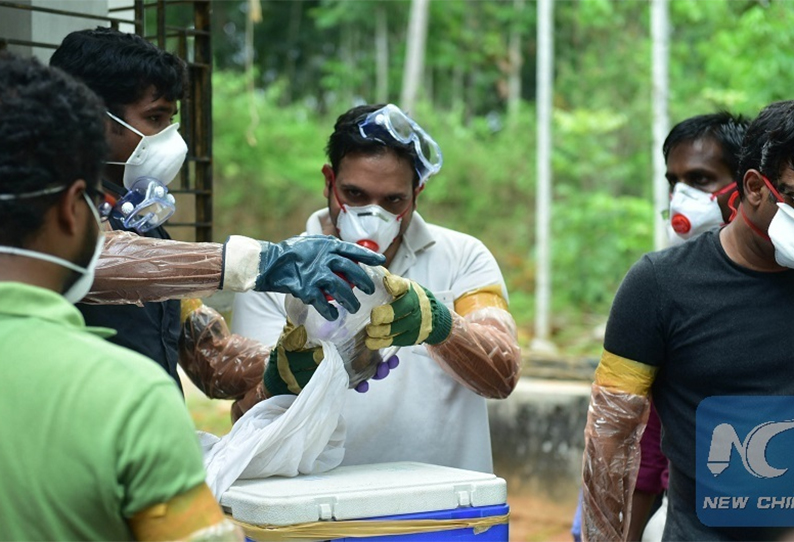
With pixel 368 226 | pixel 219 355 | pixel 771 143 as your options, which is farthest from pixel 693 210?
pixel 219 355

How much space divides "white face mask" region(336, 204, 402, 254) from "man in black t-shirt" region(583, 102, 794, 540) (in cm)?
73

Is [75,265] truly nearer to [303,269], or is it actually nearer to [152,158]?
[303,269]

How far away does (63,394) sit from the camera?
144 cm

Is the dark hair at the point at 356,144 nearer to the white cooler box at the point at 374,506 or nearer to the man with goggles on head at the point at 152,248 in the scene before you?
the man with goggles on head at the point at 152,248

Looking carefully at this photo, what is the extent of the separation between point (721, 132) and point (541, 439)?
3476mm

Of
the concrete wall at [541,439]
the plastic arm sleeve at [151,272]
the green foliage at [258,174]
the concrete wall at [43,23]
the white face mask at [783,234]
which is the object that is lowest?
the concrete wall at [541,439]

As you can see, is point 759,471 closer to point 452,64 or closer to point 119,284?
point 119,284

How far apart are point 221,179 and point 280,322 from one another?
15.3 metres

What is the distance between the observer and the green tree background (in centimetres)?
1238

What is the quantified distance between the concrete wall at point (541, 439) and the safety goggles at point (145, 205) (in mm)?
4210

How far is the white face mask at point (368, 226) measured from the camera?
3.03m

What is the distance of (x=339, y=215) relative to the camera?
122 inches

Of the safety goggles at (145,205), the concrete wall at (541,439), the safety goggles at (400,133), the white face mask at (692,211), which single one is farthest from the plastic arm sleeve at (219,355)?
the concrete wall at (541,439)

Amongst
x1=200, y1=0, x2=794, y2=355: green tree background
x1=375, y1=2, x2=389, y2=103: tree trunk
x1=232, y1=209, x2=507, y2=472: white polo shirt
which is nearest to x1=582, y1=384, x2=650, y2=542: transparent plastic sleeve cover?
x1=232, y1=209, x2=507, y2=472: white polo shirt
